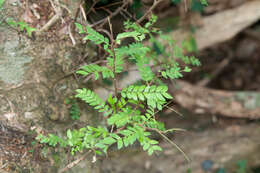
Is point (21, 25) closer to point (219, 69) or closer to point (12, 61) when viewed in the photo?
point (12, 61)

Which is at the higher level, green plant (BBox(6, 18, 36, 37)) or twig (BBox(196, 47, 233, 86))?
green plant (BBox(6, 18, 36, 37))

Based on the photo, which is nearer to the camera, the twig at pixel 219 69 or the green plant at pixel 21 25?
the green plant at pixel 21 25

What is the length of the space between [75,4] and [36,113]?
0.81 metres

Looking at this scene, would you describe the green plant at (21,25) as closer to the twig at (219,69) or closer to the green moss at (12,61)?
the green moss at (12,61)

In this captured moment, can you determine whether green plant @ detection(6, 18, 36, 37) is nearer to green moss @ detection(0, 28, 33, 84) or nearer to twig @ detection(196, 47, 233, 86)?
green moss @ detection(0, 28, 33, 84)

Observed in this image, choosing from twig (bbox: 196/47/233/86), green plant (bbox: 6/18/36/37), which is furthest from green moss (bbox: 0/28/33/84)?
twig (bbox: 196/47/233/86)

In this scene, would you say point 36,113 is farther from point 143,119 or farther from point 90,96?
point 143,119

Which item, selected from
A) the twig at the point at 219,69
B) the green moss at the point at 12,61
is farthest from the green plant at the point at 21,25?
the twig at the point at 219,69

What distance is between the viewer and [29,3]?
1.61 metres

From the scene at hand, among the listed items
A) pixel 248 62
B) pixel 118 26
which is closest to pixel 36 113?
pixel 118 26

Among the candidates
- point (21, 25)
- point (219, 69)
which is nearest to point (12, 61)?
point (21, 25)

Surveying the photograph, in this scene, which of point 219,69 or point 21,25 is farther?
point 219,69

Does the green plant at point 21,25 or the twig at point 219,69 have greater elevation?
the green plant at point 21,25

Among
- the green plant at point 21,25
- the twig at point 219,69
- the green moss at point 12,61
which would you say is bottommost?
the twig at point 219,69
